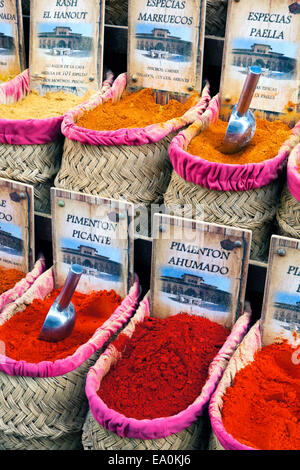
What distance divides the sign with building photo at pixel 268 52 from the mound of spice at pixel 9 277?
2.89 ft

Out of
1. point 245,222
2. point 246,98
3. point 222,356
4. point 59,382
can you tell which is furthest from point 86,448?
point 246,98

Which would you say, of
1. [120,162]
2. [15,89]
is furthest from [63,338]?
[15,89]

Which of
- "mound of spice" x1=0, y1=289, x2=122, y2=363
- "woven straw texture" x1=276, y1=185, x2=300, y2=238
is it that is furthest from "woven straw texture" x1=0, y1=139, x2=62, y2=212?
"woven straw texture" x1=276, y1=185, x2=300, y2=238

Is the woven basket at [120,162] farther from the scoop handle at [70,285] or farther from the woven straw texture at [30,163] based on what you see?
the scoop handle at [70,285]

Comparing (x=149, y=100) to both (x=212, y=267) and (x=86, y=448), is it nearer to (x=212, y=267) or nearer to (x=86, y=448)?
(x=212, y=267)

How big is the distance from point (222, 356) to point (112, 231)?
18.8 inches

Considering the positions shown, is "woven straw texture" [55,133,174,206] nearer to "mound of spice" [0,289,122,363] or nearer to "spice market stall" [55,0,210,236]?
→ "spice market stall" [55,0,210,236]

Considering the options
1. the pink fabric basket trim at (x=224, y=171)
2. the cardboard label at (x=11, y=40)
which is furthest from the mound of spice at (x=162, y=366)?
the cardboard label at (x=11, y=40)

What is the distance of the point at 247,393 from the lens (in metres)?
1.34

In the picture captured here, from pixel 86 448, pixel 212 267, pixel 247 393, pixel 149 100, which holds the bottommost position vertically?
Result: pixel 86 448

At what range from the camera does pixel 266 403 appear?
1.31m

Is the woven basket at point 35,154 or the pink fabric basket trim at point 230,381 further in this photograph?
the woven basket at point 35,154

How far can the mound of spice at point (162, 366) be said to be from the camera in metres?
1.33

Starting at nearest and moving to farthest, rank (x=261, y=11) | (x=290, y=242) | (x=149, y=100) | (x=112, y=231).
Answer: (x=290, y=242) < (x=112, y=231) < (x=261, y=11) < (x=149, y=100)
